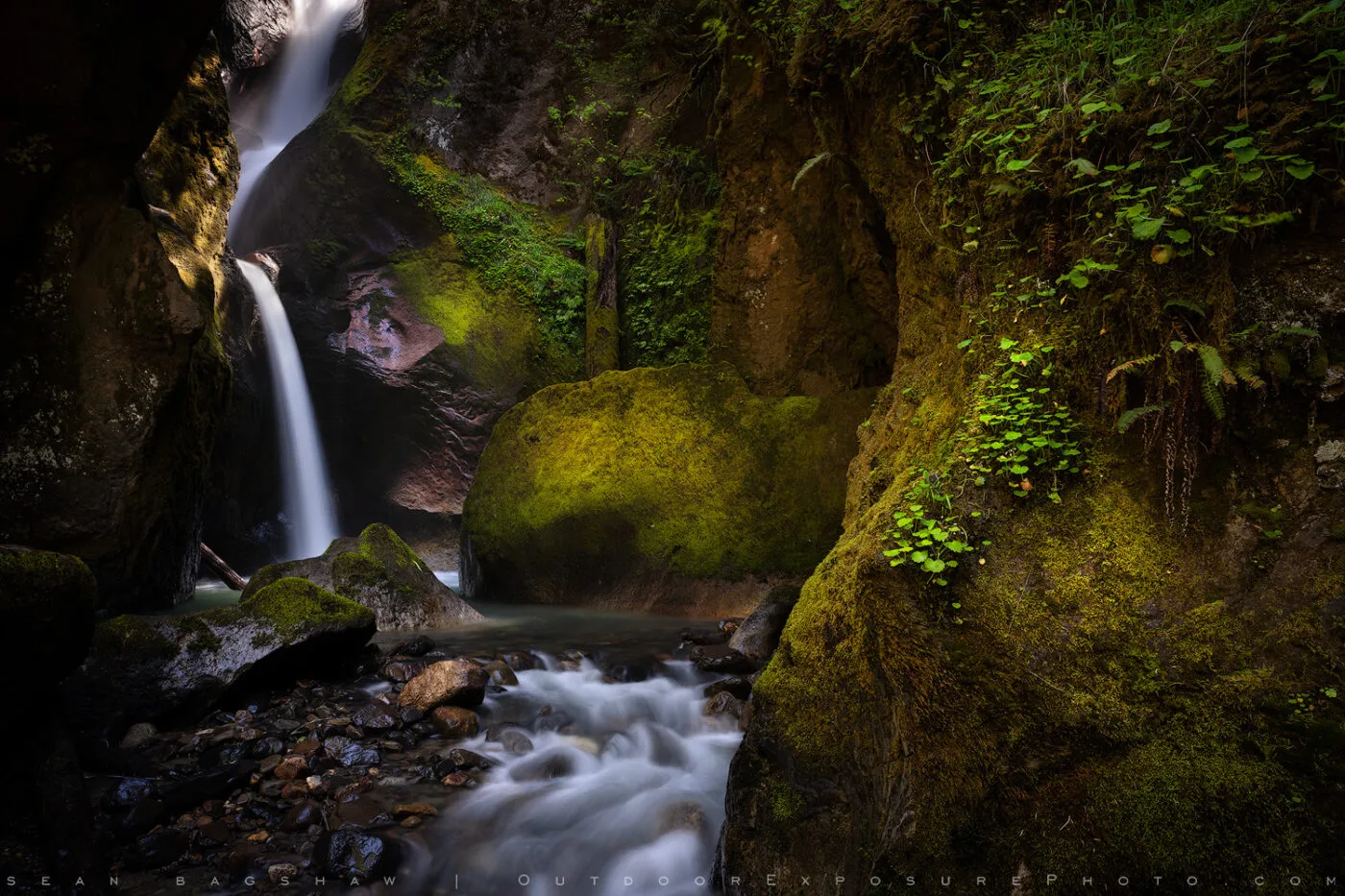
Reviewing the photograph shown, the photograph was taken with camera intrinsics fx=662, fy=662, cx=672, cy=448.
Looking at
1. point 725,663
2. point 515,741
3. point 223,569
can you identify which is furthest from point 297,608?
point 223,569

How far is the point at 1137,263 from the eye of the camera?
7.68 ft

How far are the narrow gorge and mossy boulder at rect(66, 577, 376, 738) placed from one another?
3 cm

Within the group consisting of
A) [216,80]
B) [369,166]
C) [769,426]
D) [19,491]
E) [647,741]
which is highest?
[369,166]

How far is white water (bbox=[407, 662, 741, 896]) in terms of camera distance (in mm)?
3240

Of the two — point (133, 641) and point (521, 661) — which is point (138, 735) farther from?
point (521, 661)

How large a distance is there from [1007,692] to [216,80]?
12167 mm

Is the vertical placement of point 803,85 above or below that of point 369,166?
below

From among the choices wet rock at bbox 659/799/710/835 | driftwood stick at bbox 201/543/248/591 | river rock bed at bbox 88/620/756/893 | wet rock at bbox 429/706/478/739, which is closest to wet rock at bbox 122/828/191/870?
river rock bed at bbox 88/620/756/893

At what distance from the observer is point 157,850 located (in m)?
3.05

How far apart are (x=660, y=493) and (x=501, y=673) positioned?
3.06 meters

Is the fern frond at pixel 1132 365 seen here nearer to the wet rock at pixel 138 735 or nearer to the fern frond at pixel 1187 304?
the fern frond at pixel 1187 304

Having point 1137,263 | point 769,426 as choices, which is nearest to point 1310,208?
point 1137,263

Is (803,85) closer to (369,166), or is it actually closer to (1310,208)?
(1310,208)

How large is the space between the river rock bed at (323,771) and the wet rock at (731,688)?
12mm
